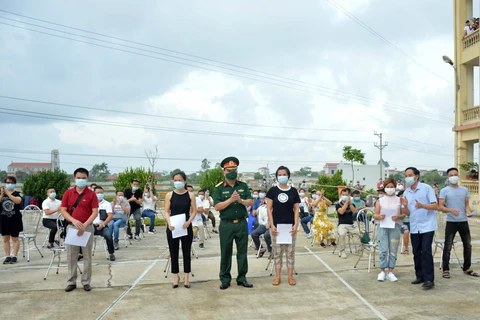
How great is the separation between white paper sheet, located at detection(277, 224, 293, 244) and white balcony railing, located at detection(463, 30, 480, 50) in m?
21.3

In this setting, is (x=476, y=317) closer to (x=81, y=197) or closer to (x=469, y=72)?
(x=81, y=197)

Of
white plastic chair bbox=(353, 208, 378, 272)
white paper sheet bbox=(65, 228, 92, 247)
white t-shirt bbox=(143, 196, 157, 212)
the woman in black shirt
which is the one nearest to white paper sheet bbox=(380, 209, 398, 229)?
white plastic chair bbox=(353, 208, 378, 272)

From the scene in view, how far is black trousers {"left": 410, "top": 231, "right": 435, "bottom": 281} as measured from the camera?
676 centimetres

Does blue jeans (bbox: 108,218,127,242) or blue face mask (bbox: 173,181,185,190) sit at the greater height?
blue face mask (bbox: 173,181,185,190)

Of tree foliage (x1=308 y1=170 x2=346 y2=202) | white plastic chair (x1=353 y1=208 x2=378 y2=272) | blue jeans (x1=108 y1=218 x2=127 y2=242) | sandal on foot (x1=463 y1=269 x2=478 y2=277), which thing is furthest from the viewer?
tree foliage (x1=308 y1=170 x2=346 y2=202)

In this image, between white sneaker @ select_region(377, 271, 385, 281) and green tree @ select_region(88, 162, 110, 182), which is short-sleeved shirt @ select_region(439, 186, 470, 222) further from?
green tree @ select_region(88, 162, 110, 182)

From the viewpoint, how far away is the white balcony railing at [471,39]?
76.4 feet

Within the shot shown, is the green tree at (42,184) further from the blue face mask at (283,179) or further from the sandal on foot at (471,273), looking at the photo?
the sandal on foot at (471,273)

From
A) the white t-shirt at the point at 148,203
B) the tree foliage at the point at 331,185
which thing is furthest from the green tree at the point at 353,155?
the white t-shirt at the point at 148,203

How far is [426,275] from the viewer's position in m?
6.76

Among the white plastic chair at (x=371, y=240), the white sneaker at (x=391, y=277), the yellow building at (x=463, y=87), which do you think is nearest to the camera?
the white sneaker at (x=391, y=277)

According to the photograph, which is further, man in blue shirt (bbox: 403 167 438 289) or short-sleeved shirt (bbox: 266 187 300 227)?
short-sleeved shirt (bbox: 266 187 300 227)

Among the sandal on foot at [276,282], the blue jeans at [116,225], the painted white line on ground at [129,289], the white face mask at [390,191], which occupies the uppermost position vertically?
the white face mask at [390,191]

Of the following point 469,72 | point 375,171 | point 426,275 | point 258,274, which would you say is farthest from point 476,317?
point 375,171
